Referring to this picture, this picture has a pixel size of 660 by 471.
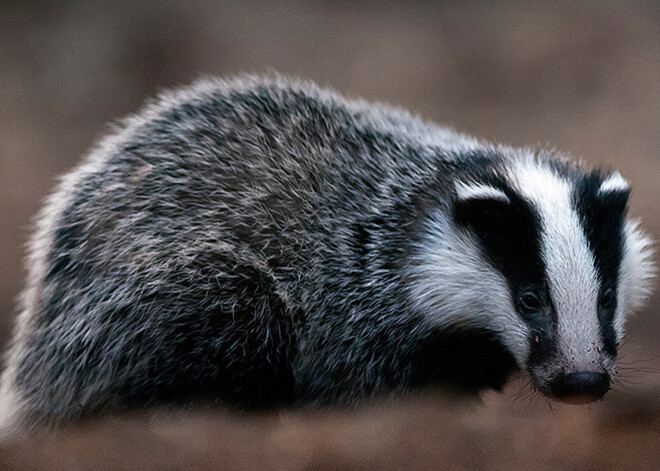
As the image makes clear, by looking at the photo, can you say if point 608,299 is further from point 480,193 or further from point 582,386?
point 480,193

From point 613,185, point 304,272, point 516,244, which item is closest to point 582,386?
point 516,244

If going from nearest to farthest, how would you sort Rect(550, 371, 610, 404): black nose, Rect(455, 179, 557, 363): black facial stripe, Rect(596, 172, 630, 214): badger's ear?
Rect(550, 371, 610, 404): black nose, Rect(455, 179, 557, 363): black facial stripe, Rect(596, 172, 630, 214): badger's ear

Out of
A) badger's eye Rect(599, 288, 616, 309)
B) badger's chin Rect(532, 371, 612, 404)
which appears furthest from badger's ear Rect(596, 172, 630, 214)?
badger's chin Rect(532, 371, 612, 404)

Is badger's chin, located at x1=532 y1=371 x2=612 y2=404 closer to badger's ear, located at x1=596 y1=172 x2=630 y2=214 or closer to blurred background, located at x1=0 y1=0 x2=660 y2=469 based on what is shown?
badger's ear, located at x1=596 y1=172 x2=630 y2=214

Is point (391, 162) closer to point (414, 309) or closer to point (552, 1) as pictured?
point (414, 309)

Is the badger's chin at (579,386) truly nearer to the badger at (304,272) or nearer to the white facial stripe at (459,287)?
the badger at (304,272)

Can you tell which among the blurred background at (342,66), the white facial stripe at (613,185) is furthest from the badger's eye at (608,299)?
the blurred background at (342,66)

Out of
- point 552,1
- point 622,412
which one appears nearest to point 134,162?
point 622,412

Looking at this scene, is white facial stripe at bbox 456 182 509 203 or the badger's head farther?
white facial stripe at bbox 456 182 509 203
